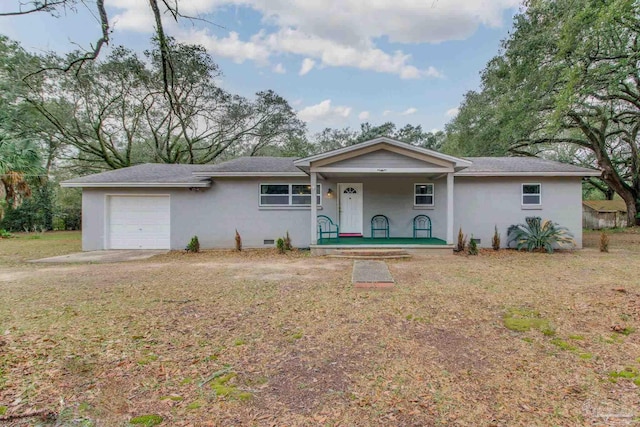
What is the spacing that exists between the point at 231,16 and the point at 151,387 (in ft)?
14.7

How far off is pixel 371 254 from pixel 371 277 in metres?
3.33

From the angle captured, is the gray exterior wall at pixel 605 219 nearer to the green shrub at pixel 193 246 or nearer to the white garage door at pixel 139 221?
the green shrub at pixel 193 246

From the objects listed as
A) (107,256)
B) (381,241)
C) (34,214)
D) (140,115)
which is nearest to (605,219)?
(381,241)

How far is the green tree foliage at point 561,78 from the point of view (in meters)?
9.73

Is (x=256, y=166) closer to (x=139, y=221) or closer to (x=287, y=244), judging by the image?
(x=287, y=244)

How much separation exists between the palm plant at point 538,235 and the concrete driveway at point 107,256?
12.1 meters

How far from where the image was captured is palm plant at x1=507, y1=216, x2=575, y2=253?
10211 millimetres

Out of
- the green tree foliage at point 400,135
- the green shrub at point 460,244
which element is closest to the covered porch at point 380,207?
the green shrub at point 460,244

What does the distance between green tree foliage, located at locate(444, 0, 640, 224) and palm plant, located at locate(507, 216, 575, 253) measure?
3.43 m

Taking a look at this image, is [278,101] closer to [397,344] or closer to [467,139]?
[467,139]

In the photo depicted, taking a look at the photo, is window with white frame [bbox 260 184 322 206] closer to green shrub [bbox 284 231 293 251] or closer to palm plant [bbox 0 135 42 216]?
green shrub [bbox 284 231 293 251]

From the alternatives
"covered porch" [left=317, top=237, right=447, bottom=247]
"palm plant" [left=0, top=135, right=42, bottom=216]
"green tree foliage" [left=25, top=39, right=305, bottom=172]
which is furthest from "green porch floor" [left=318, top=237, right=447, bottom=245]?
"palm plant" [left=0, top=135, right=42, bottom=216]

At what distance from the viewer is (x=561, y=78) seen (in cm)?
1050

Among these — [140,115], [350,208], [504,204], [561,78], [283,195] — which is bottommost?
[350,208]
